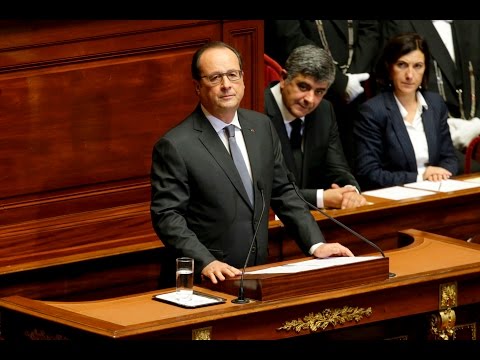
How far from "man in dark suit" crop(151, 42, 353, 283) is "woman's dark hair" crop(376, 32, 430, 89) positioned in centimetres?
171

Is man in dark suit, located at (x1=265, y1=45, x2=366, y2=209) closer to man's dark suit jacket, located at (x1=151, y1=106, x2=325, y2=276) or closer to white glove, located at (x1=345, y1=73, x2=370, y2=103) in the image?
white glove, located at (x1=345, y1=73, x2=370, y2=103)

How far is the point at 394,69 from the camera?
603cm

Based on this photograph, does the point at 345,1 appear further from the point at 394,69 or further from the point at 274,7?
the point at 394,69

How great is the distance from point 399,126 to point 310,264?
2036 millimetres

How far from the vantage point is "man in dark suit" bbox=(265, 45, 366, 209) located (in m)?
5.40

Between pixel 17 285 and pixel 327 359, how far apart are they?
4.49ft

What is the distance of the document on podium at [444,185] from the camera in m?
5.74

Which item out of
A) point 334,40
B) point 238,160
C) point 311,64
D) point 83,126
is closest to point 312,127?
point 311,64

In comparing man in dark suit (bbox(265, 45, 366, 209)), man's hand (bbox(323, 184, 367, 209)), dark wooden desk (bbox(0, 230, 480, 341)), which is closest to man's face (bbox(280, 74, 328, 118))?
man in dark suit (bbox(265, 45, 366, 209))

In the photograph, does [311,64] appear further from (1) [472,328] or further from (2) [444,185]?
(1) [472,328]

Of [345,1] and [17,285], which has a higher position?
[345,1]

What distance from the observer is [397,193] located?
5.67m

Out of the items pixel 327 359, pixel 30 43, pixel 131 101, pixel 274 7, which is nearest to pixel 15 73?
pixel 30 43

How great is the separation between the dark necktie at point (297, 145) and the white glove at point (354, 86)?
30.0 inches
